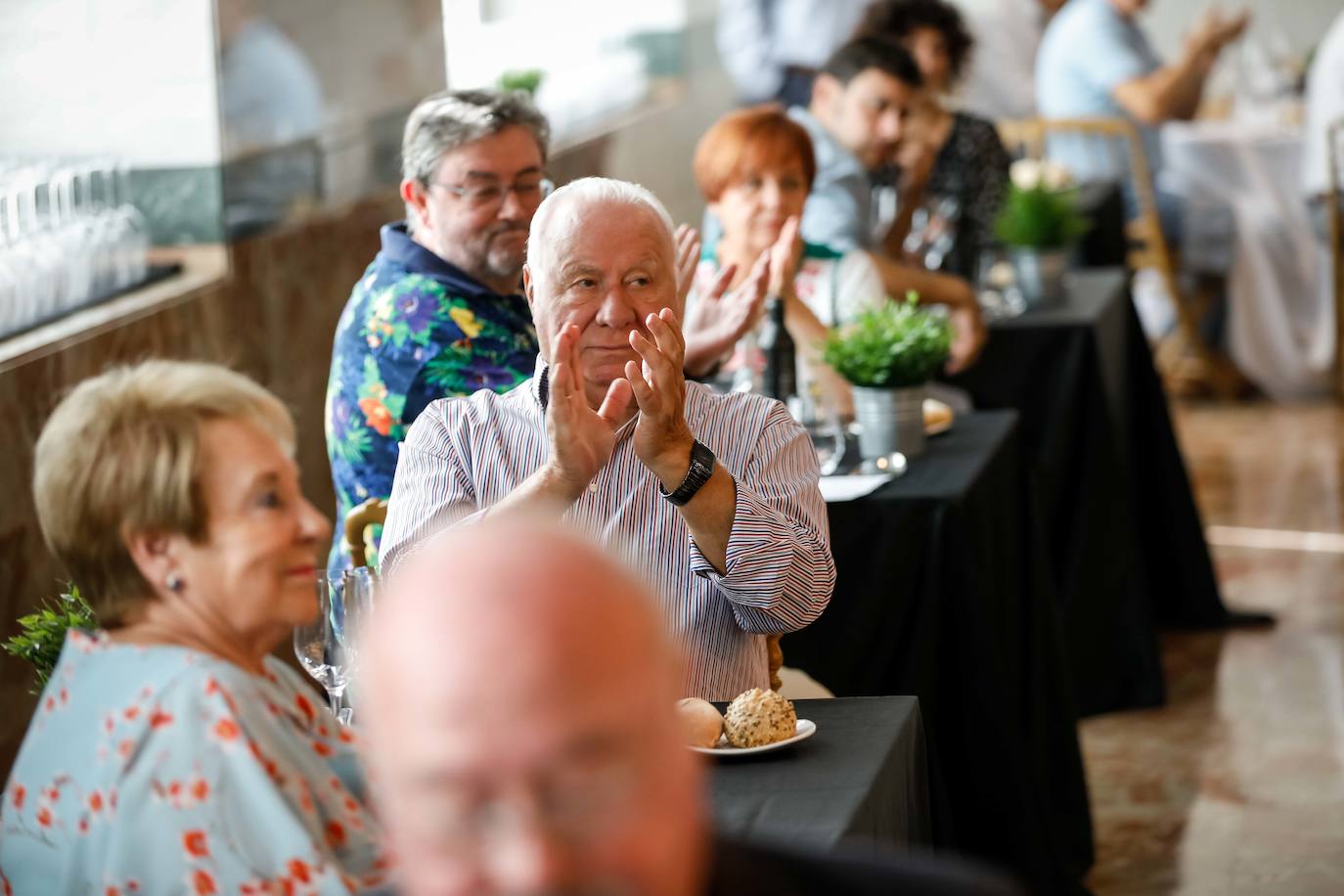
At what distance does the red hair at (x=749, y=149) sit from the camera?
3684 mm

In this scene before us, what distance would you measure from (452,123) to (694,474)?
42.1 inches

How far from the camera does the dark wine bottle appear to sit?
10.9ft

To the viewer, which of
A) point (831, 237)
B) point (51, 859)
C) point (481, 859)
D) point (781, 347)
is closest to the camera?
point (481, 859)

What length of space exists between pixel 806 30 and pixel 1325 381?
101 inches

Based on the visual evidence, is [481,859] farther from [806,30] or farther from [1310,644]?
[806,30]

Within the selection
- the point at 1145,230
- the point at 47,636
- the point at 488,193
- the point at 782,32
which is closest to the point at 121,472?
the point at 47,636

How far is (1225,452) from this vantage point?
663cm

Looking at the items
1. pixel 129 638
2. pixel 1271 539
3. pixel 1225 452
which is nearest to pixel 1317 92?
pixel 1225 452

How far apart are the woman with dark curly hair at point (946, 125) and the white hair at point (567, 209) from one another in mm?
2848

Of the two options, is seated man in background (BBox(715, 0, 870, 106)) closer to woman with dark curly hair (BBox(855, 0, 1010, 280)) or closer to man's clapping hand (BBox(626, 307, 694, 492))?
woman with dark curly hair (BBox(855, 0, 1010, 280))

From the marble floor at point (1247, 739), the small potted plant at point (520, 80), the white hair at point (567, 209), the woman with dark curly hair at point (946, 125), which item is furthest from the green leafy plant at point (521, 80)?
the white hair at point (567, 209)

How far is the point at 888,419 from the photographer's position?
3.29m

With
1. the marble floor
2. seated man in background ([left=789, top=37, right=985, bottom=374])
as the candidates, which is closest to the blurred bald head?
the marble floor

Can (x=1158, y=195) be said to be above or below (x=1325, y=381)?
above
